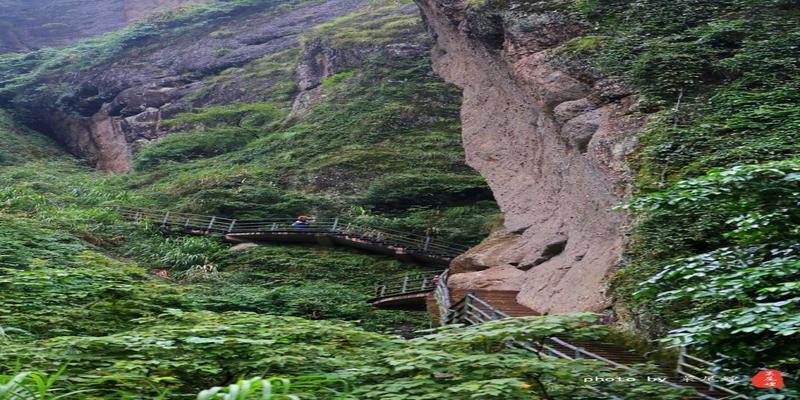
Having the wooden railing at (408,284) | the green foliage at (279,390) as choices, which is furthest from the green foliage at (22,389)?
the wooden railing at (408,284)

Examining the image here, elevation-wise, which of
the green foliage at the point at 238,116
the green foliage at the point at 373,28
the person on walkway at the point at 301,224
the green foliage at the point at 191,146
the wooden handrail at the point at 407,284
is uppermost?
the green foliage at the point at 373,28

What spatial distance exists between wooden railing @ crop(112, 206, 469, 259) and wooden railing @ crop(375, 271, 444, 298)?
1.56 m

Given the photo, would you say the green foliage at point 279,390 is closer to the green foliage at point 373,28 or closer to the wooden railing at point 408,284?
the wooden railing at point 408,284

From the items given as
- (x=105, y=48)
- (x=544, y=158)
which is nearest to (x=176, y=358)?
(x=544, y=158)

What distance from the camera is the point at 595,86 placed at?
57.2 ft

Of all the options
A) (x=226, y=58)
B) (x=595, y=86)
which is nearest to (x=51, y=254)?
(x=595, y=86)

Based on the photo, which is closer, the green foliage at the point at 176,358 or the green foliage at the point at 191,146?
the green foliage at the point at 176,358

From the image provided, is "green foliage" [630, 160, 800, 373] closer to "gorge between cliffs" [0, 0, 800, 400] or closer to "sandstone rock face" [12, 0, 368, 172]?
"gorge between cliffs" [0, 0, 800, 400]

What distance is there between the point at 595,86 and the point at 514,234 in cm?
538

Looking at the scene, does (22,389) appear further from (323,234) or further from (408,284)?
(323,234)

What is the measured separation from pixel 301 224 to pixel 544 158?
9.08 m

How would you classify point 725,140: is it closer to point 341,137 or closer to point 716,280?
point 716,280

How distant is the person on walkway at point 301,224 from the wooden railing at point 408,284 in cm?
405

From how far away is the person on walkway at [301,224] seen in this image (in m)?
25.7
